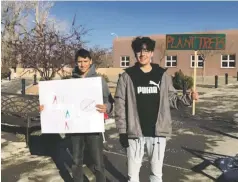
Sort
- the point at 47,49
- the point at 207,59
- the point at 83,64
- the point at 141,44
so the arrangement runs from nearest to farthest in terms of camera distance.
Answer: the point at 141,44 → the point at 83,64 → the point at 47,49 → the point at 207,59

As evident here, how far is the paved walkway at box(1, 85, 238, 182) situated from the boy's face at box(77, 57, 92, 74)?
124cm

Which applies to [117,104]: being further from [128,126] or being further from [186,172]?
[186,172]

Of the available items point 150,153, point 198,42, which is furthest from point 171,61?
point 150,153

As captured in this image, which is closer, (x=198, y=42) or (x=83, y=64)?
(x=83, y=64)

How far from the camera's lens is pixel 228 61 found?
36.6m

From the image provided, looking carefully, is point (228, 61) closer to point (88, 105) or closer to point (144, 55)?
point (88, 105)

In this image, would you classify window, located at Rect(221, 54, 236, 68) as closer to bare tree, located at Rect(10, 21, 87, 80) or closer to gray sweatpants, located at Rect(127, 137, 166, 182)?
bare tree, located at Rect(10, 21, 87, 80)

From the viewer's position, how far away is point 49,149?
5867 millimetres

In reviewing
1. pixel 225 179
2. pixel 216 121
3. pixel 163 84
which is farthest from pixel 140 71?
pixel 216 121

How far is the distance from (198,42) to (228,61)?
29.2 meters

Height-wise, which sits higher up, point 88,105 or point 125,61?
point 125,61

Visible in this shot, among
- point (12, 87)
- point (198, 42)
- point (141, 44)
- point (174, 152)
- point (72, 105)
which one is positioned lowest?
point (174, 152)

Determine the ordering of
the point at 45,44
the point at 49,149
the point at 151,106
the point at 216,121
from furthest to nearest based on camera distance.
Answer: the point at 216,121 → the point at 45,44 → the point at 49,149 → the point at 151,106

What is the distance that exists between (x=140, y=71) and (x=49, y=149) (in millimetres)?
3260
